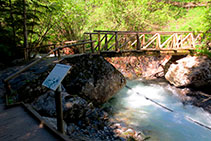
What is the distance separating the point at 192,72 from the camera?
9.09 meters

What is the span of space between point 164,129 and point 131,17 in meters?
10.5

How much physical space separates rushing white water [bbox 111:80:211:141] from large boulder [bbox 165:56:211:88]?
1204mm

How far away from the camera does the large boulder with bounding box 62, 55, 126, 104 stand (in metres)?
6.53

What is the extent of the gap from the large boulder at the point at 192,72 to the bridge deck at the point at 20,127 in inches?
352

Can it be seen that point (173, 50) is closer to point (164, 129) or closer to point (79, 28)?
point (164, 129)

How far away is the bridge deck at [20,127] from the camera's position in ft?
10.1

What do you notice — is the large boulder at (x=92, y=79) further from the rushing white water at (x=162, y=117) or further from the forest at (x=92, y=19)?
the forest at (x=92, y=19)

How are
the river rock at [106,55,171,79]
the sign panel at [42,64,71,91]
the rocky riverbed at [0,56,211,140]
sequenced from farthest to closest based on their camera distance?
the river rock at [106,55,171,79], the rocky riverbed at [0,56,211,140], the sign panel at [42,64,71,91]

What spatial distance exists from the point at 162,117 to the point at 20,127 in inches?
255

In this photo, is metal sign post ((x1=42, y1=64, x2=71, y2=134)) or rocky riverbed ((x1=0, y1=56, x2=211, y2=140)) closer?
metal sign post ((x1=42, y1=64, x2=71, y2=134))

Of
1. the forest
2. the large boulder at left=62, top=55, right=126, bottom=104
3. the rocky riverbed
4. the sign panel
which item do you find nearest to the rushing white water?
the rocky riverbed

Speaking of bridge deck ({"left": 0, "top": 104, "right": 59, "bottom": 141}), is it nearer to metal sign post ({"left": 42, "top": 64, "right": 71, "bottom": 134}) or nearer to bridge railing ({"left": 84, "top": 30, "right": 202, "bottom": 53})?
metal sign post ({"left": 42, "top": 64, "right": 71, "bottom": 134})

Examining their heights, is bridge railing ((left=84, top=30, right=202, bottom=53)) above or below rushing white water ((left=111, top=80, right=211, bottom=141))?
above

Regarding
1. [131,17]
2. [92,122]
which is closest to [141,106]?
[92,122]
